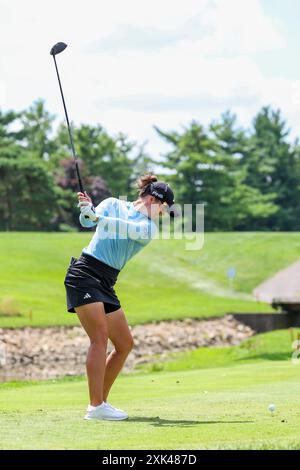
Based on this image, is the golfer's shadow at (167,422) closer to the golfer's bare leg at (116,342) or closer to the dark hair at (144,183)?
the golfer's bare leg at (116,342)

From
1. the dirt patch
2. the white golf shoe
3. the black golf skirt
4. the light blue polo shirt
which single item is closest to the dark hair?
the light blue polo shirt

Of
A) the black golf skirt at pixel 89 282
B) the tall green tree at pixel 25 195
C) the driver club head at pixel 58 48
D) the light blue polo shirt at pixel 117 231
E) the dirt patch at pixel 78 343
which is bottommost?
the dirt patch at pixel 78 343

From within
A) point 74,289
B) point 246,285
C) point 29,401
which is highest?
point 74,289

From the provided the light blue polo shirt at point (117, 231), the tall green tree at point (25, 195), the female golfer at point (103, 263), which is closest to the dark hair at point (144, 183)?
the female golfer at point (103, 263)

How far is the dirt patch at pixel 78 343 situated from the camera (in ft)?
108

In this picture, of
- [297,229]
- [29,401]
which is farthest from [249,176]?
[29,401]

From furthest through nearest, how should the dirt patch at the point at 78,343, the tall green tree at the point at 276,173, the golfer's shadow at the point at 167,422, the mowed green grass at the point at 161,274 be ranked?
the tall green tree at the point at 276,173
the mowed green grass at the point at 161,274
the dirt patch at the point at 78,343
the golfer's shadow at the point at 167,422

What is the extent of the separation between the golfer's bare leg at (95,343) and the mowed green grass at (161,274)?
31308 mm

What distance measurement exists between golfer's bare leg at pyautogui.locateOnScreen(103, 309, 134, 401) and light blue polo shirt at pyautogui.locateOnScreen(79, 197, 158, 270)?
453mm

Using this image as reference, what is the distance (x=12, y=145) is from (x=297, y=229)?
26.1 meters

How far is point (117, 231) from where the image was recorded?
8.55 metres

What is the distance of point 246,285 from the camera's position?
190ft
